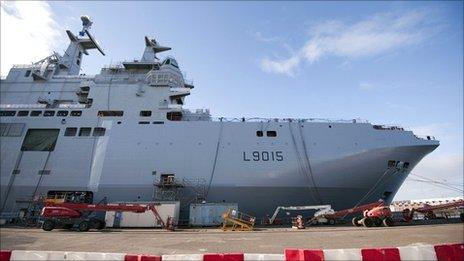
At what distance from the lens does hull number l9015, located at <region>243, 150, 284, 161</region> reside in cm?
2252

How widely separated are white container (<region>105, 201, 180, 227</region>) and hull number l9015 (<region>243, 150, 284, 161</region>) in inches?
250

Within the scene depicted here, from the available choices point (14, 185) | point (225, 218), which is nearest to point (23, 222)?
point (14, 185)

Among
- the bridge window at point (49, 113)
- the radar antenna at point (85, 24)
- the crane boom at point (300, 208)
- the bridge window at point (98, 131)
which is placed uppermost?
the radar antenna at point (85, 24)

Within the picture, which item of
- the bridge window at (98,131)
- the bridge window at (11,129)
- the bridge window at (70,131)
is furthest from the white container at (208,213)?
the bridge window at (11,129)

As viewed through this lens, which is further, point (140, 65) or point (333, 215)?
point (140, 65)

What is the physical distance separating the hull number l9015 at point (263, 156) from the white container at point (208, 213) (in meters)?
3.70

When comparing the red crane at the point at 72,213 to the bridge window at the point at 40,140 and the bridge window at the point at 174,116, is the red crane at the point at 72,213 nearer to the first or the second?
the bridge window at the point at 40,140

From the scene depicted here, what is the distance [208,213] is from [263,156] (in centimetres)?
597

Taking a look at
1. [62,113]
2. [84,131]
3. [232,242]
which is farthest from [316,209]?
[62,113]

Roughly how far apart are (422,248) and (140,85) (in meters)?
25.8

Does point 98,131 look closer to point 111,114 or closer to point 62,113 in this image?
point 111,114

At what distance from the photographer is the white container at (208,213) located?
21.6 m

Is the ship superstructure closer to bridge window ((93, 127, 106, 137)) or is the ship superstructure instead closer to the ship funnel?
bridge window ((93, 127, 106, 137))

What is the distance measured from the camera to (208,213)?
21734mm
